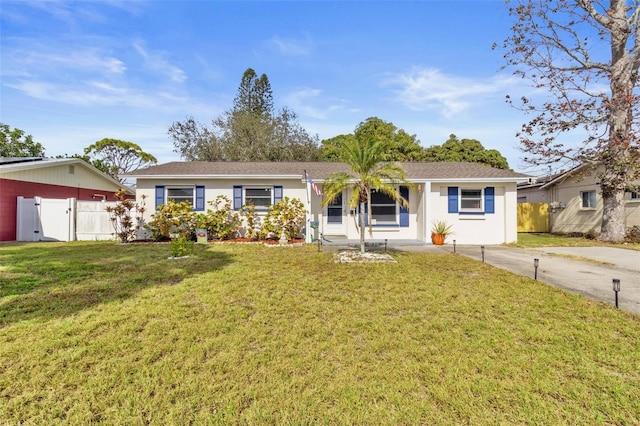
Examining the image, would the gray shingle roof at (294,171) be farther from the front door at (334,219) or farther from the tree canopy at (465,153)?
the tree canopy at (465,153)

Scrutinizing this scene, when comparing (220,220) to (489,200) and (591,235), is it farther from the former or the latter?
(591,235)

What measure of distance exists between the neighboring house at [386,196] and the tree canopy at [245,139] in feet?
51.7

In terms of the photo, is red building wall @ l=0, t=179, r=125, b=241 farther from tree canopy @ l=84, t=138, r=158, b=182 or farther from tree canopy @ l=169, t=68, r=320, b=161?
tree canopy @ l=84, t=138, r=158, b=182

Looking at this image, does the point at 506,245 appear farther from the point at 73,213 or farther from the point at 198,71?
the point at 73,213

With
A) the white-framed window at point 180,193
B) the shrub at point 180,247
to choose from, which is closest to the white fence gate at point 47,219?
the white-framed window at point 180,193

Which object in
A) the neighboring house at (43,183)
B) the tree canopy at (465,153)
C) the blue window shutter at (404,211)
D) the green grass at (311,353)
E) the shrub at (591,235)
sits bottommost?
the green grass at (311,353)

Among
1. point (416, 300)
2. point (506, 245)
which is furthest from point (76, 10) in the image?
point (506, 245)

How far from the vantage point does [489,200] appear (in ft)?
40.5

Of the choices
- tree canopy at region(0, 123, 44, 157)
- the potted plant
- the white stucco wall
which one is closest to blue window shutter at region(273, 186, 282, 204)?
the white stucco wall

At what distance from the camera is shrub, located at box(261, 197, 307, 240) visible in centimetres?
1229

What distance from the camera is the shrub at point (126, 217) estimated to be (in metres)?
12.2

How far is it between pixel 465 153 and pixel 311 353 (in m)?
31.3

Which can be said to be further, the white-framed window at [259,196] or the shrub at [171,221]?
the white-framed window at [259,196]

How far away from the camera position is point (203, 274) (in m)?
6.79
